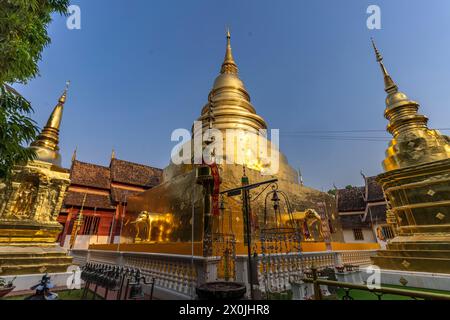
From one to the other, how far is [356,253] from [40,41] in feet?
43.5

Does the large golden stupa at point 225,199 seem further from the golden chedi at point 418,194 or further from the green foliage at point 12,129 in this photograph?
the green foliage at point 12,129

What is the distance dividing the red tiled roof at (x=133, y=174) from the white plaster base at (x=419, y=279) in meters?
20.7

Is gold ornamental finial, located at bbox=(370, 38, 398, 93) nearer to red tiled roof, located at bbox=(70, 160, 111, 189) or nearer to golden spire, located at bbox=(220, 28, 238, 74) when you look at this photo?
golden spire, located at bbox=(220, 28, 238, 74)

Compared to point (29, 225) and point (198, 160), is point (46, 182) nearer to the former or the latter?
point (29, 225)

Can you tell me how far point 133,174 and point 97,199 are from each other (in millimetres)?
4239

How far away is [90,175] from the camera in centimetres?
2086

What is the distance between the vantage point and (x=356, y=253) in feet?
31.4

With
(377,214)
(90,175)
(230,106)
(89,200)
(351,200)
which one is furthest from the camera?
(351,200)

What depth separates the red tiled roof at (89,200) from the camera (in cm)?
1825

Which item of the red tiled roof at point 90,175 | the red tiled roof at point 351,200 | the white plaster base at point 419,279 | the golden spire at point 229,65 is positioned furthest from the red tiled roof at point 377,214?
the red tiled roof at point 90,175

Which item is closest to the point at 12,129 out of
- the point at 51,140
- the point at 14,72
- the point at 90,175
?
the point at 14,72

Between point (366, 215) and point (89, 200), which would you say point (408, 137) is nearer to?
point (366, 215)
